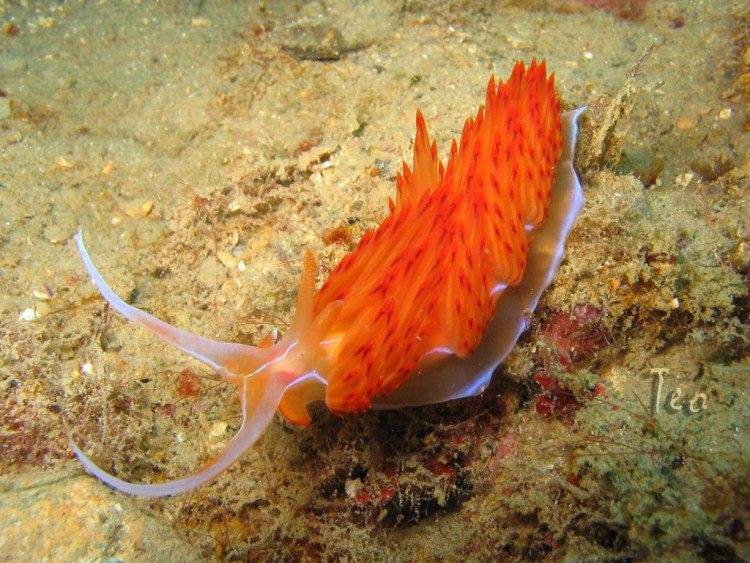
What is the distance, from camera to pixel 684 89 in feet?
15.6

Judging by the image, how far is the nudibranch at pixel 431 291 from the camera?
227 cm

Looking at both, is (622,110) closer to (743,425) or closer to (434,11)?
(743,425)

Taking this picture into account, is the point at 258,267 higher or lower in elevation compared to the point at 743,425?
lower

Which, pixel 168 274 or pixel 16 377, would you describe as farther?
pixel 168 274

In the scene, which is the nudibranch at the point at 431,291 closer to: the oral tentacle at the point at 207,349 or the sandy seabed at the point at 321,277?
the oral tentacle at the point at 207,349

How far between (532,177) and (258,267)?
83.2 inches

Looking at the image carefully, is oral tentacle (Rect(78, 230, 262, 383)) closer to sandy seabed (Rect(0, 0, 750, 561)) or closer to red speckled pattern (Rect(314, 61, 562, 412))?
red speckled pattern (Rect(314, 61, 562, 412))

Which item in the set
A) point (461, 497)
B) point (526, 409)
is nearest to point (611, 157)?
point (526, 409)

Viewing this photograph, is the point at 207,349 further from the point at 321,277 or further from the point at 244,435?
the point at 321,277

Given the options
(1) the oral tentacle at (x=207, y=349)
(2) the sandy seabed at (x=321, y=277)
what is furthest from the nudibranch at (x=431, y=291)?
(2) the sandy seabed at (x=321, y=277)

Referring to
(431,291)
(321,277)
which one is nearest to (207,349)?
(431,291)

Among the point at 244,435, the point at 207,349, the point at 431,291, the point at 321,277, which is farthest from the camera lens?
the point at 321,277

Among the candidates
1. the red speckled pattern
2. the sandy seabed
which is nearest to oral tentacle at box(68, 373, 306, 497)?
the red speckled pattern

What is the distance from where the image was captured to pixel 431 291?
7.92 ft
